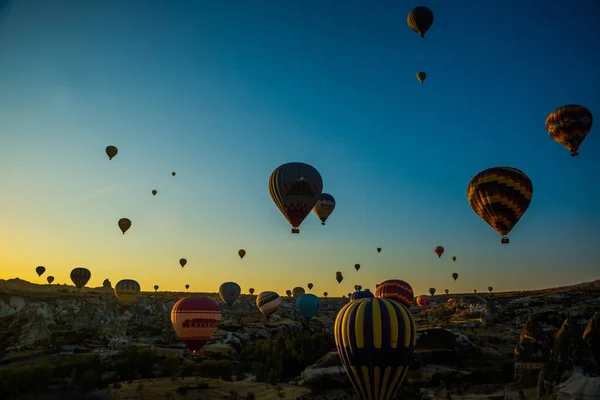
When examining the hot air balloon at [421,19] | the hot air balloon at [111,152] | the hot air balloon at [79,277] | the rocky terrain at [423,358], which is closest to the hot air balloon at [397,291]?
the rocky terrain at [423,358]

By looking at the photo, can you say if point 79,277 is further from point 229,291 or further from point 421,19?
point 421,19

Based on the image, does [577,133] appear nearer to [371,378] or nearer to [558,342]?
[558,342]

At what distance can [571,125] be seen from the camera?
31.8 metres

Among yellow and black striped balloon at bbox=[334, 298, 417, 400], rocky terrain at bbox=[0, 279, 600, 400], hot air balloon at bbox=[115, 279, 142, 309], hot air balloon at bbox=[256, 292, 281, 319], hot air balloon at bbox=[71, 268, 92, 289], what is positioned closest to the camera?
rocky terrain at bbox=[0, 279, 600, 400]

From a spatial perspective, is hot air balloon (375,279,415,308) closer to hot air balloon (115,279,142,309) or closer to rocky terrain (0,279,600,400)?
rocky terrain (0,279,600,400)

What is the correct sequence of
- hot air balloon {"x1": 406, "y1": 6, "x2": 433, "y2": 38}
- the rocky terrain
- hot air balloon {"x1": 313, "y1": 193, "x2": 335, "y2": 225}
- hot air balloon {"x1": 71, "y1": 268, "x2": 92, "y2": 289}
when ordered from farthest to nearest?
hot air balloon {"x1": 71, "y1": 268, "x2": 92, "y2": 289} → hot air balloon {"x1": 313, "y1": 193, "x2": 335, "y2": 225} → hot air balloon {"x1": 406, "y1": 6, "x2": 433, "y2": 38} → the rocky terrain

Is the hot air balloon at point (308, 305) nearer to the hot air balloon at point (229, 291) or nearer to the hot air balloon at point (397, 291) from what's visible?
the hot air balloon at point (229, 291)

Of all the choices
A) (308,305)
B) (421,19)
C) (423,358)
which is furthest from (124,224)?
(421,19)

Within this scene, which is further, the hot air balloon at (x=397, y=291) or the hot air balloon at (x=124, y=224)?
the hot air balloon at (x=124, y=224)

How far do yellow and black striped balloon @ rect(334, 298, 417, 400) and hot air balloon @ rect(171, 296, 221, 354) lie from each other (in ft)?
39.5

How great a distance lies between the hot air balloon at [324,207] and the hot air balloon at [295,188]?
10.0 meters

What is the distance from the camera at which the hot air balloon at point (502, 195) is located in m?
26.7

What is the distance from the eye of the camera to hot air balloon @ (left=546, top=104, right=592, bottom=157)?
104 ft

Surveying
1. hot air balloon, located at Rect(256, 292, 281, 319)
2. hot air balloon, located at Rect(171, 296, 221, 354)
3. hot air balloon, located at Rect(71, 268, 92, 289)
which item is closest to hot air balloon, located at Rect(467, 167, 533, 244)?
hot air balloon, located at Rect(171, 296, 221, 354)
